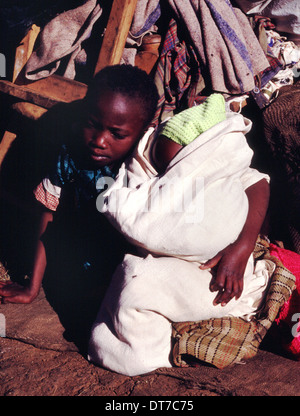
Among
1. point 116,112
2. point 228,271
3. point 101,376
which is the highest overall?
point 116,112

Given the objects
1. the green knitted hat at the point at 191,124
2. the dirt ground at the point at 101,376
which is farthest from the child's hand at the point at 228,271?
the green knitted hat at the point at 191,124

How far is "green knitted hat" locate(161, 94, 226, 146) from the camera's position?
1.69m

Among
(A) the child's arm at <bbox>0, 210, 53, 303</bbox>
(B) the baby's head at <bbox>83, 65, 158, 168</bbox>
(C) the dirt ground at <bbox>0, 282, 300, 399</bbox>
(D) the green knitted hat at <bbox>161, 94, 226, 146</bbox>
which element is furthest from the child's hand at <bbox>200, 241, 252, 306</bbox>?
(A) the child's arm at <bbox>0, 210, 53, 303</bbox>

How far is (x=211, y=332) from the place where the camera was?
1.74 m

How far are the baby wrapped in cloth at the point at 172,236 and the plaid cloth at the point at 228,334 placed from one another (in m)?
0.05

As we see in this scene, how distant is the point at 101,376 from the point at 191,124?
1.17 metres

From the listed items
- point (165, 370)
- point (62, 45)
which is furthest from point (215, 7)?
point (165, 370)

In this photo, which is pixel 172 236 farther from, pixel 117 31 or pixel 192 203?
pixel 117 31

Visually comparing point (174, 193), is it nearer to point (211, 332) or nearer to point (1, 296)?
point (211, 332)

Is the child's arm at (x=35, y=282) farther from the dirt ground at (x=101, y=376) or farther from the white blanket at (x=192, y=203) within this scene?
the white blanket at (x=192, y=203)

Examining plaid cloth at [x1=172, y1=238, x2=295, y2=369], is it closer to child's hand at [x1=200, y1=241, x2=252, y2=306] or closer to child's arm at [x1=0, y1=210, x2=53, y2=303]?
child's hand at [x1=200, y1=241, x2=252, y2=306]

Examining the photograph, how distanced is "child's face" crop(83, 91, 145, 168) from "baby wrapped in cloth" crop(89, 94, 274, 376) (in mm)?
217

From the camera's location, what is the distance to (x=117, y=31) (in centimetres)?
208

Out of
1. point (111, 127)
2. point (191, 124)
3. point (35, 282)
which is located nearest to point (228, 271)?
point (191, 124)
